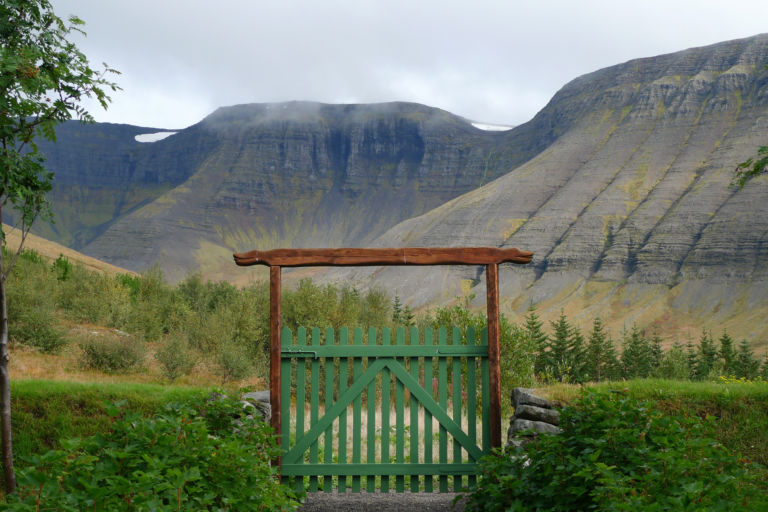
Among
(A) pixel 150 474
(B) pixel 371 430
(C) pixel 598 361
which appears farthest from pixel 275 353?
(C) pixel 598 361

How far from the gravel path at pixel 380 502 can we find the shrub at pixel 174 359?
32.5 ft

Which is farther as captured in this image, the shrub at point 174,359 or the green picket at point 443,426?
the shrub at point 174,359

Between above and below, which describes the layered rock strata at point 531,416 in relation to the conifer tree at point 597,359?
above

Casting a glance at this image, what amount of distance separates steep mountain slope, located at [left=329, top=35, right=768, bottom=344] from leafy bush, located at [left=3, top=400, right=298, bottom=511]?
6435 centimetres

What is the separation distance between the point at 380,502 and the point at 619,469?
9.62 feet

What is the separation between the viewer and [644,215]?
78.2 metres

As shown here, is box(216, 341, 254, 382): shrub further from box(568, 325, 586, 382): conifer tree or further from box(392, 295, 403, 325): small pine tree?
box(568, 325, 586, 382): conifer tree

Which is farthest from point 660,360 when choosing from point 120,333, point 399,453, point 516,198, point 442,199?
point 442,199

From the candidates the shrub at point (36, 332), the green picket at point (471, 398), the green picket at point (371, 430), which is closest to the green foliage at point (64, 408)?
the green picket at point (371, 430)

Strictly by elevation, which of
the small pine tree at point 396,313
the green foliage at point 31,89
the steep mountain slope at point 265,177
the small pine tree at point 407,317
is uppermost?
the steep mountain slope at point 265,177

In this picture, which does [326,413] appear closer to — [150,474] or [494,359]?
[494,359]

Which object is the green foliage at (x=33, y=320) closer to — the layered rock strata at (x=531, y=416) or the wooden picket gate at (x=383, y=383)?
the wooden picket gate at (x=383, y=383)

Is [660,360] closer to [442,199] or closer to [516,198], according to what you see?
[516,198]

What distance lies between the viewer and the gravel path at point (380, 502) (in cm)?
626
